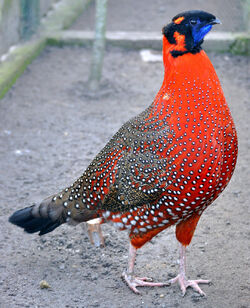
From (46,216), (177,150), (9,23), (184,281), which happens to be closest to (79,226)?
(46,216)

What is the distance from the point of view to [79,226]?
390cm

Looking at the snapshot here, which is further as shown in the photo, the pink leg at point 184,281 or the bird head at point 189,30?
the pink leg at point 184,281

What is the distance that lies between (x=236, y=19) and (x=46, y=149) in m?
4.70

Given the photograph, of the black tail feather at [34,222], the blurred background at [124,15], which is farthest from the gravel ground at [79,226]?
the blurred background at [124,15]

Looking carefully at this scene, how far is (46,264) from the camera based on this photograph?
347 cm

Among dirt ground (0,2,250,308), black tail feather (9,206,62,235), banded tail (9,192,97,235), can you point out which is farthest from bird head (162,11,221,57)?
dirt ground (0,2,250,308)

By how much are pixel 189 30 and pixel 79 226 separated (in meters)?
1.77

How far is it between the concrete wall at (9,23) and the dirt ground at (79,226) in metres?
0.43

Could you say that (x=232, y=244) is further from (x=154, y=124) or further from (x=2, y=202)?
(x=2, y=202)

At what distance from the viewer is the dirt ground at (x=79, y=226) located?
10.7 feet

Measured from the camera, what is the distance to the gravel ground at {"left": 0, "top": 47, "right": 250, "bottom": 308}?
3.25 meters

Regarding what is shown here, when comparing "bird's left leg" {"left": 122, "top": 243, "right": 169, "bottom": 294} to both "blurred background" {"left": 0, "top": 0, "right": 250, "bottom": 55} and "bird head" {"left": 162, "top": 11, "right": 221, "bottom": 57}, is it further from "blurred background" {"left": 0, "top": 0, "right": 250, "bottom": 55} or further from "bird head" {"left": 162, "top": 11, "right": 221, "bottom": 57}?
"blurred background" {"left": 0, "top": 0, "right": 250, "bottom": 55}

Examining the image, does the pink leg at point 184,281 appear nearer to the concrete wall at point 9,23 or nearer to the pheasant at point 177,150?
the pheasant at point 177,150

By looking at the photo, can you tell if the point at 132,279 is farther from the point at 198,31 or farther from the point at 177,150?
the point at 198,31
